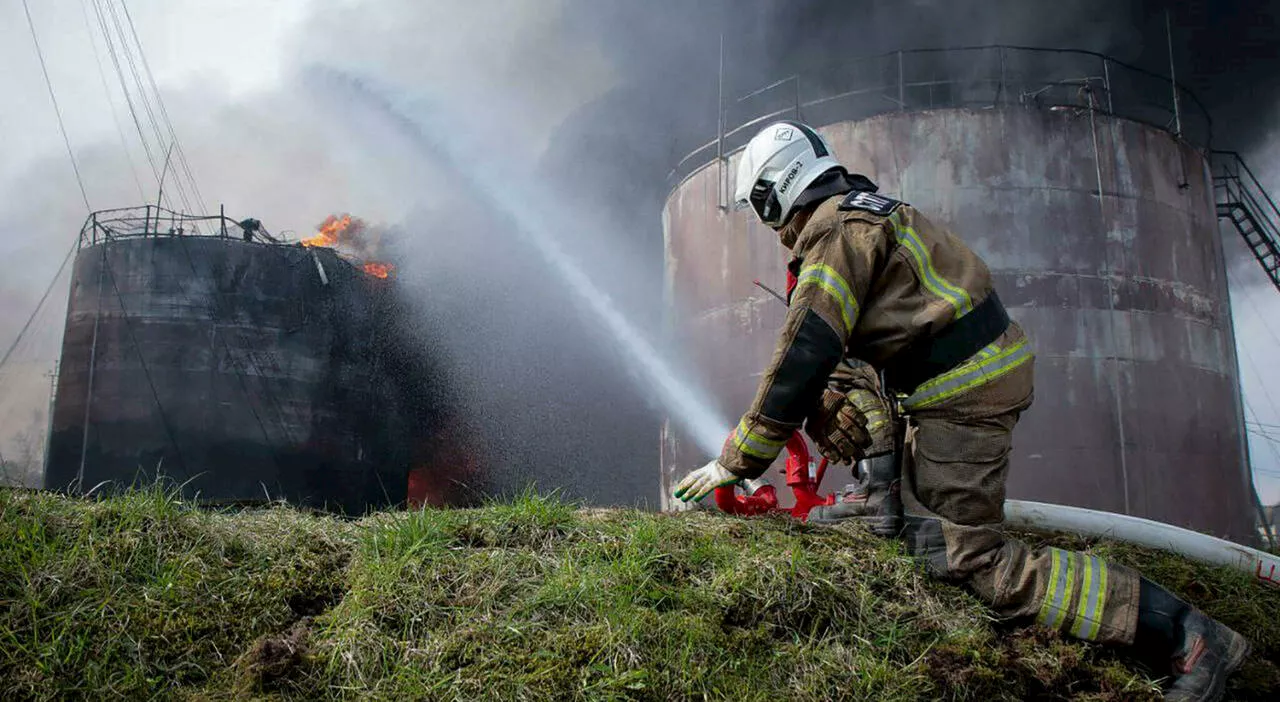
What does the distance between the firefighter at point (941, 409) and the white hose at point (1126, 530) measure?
1.13 meters

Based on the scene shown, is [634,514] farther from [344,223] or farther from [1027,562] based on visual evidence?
[344,223]

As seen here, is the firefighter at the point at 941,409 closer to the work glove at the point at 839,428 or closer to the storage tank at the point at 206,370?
the work glove at the point at 839,428

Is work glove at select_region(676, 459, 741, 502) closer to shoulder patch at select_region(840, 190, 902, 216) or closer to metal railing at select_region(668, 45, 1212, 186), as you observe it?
shoulder patch at select_region(840, 190, 902, 216)

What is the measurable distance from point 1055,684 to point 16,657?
9.80 ft

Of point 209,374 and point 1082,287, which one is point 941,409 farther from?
point 209,374

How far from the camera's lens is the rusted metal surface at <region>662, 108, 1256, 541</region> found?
1095 centimetres

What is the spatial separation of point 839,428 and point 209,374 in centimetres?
1563

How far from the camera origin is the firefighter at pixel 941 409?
115 inches

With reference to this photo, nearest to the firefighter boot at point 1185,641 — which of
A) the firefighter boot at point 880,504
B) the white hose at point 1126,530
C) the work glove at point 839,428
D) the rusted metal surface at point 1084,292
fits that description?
the firefighter boot at point 880,504

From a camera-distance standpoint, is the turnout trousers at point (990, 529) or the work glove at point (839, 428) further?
the work glove at point (839, 428)

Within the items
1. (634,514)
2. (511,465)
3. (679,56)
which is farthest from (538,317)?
(634,514)

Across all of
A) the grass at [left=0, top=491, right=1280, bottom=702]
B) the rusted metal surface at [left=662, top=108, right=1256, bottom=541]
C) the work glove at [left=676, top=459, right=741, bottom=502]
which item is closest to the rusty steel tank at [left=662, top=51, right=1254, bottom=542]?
the rusted metal surface at [left=662, top=108, right=1256, bottom=541]

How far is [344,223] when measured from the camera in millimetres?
22234

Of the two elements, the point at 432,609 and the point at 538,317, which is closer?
the point at 432,609
